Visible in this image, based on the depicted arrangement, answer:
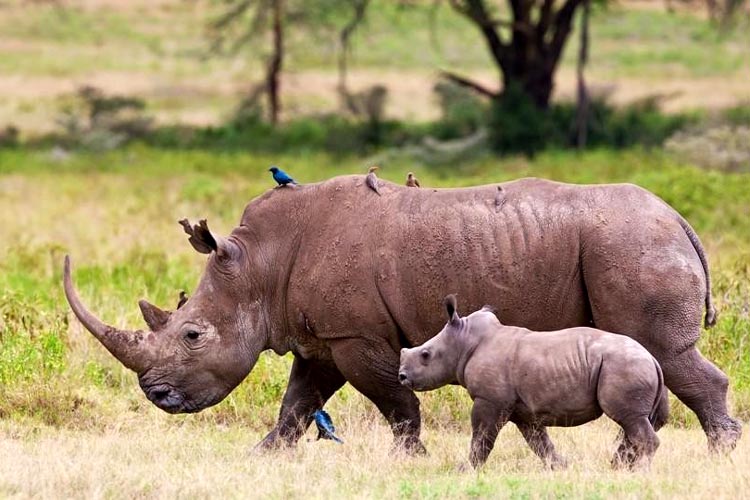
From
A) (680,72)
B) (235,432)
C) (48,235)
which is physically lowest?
(680,72)

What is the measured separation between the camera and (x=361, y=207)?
28.5 ft

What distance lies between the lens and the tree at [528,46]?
2778 cm

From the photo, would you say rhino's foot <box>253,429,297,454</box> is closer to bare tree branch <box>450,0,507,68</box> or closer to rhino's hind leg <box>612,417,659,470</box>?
rhino's hind leg <box>612,417,659,470</box>

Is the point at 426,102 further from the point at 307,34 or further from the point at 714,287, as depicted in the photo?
the point at 714,287

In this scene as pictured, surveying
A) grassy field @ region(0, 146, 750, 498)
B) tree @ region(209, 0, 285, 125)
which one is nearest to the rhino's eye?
grassy field @ region(0, 146, 750, 498)

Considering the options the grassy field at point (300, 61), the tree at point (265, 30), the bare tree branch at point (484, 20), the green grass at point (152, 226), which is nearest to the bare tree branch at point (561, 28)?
the bare tree branch at point (484, 20)

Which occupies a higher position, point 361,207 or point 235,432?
point 361,207

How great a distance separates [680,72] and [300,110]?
15.8 m

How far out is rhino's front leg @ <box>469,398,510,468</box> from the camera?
7695mm

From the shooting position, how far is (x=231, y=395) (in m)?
10.1

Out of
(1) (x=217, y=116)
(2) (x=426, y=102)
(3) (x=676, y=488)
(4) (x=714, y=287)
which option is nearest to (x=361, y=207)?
(3) (x=676, y=488)

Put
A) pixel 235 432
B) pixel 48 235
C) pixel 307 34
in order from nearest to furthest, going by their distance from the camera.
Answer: pixel 235 432 < pixel 48 235 < pixel 307 34

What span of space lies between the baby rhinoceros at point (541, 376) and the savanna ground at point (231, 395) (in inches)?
10.0

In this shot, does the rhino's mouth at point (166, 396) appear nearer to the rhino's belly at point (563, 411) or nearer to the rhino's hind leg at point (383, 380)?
the rhino's hind leg at point (383, 380)
